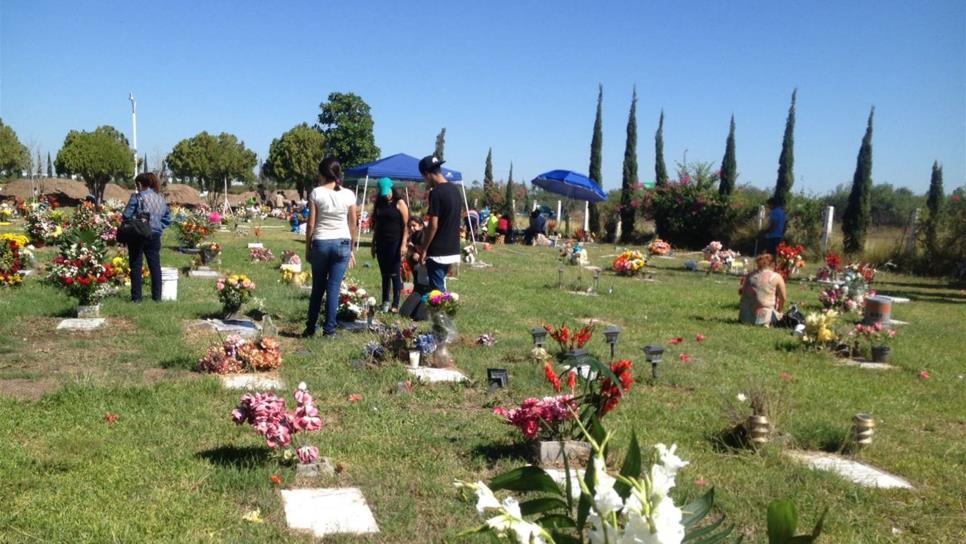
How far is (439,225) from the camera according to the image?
703 cm

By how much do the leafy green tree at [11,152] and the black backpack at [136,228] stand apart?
39367mm

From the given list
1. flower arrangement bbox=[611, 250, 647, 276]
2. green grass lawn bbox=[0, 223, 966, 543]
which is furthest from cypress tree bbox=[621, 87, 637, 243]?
green grass lawn bbox=[0, 223, 966, 543]

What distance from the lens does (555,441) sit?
12.9ft

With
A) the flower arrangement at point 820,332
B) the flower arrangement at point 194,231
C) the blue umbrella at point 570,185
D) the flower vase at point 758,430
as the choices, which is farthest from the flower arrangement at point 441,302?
the blue umbrella at point 570,185

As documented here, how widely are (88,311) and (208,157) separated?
154ft

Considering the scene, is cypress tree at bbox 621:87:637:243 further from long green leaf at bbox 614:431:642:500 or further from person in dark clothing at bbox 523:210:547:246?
long green leaf at bbox 614:431:642:500

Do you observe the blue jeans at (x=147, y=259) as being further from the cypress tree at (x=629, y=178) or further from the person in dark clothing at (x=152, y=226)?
the cypress tree at (x=629, y=178)

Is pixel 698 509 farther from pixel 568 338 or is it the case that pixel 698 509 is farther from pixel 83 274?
pixel 83 274

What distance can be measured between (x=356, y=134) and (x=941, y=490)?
53.8 meters

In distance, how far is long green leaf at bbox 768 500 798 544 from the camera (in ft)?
3.72

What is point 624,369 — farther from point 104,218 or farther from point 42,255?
point 104,218

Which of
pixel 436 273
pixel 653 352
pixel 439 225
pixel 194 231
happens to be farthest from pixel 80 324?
pixel 194 231

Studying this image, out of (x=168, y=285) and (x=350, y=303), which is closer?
(x=350, y=303)

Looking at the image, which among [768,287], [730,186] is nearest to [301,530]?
[768,287]
